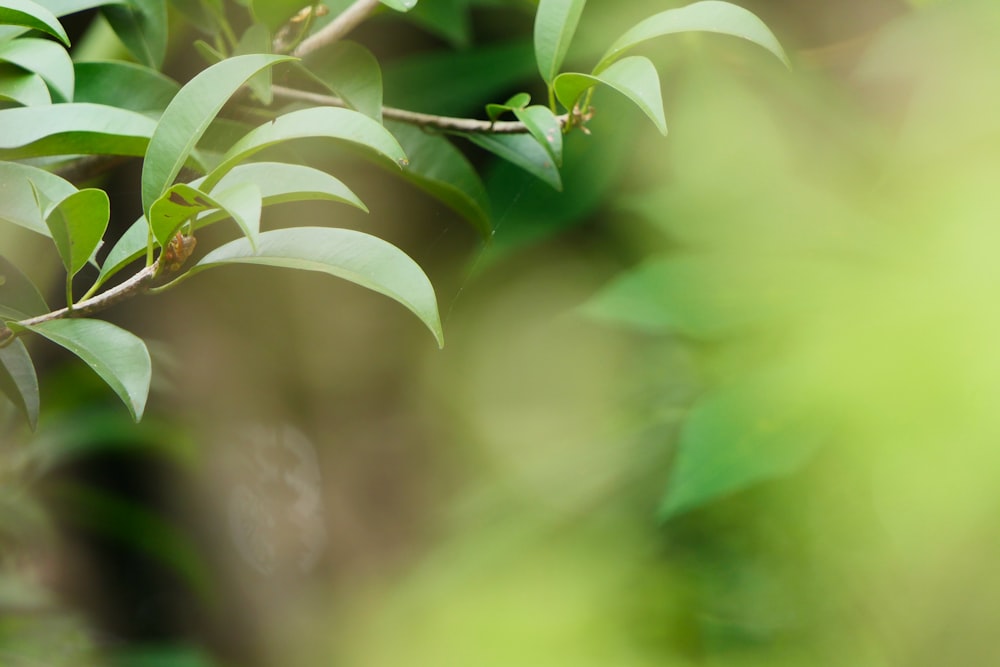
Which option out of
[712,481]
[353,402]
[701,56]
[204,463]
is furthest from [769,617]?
[204,463]

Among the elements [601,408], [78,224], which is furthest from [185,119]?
[601,408]

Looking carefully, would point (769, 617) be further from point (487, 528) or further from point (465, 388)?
point (465, 388)

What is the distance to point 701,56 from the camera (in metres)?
0.76

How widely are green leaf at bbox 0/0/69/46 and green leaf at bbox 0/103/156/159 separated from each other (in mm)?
32

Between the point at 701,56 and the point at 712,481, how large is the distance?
0.41 m

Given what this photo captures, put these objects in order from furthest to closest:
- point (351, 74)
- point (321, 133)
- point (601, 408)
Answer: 1. point (601, 408)
2. point (351, 74)
3. point (321, 133)

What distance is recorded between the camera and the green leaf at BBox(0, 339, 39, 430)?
35 centimetres

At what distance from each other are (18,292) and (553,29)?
0.27 meters

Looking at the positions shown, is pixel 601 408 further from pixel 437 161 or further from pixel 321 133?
pixel 321 133

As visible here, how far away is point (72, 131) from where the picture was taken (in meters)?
0.36

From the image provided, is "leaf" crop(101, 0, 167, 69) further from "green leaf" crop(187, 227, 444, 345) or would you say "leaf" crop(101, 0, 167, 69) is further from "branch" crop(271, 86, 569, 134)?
"green leaf" crop(187, 227, 444, 345)

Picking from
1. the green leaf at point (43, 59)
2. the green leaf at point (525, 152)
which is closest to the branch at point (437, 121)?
the green leaf at point (525, 152)

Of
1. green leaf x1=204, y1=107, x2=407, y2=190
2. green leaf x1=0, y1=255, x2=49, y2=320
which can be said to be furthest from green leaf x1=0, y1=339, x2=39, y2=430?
green leaf x1=204, y1=107, x2=407, y2=190

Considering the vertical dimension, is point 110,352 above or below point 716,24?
below
